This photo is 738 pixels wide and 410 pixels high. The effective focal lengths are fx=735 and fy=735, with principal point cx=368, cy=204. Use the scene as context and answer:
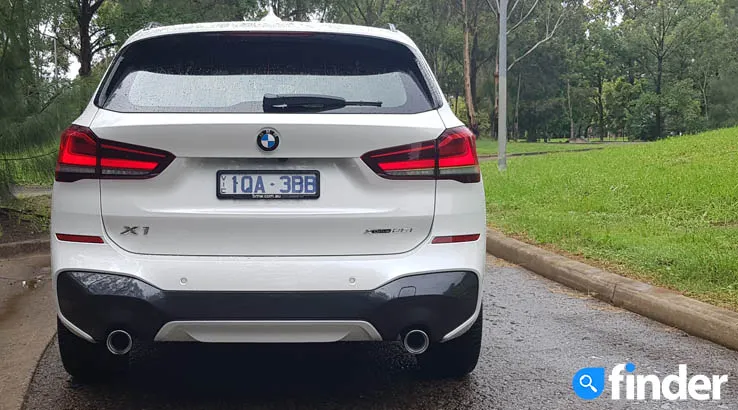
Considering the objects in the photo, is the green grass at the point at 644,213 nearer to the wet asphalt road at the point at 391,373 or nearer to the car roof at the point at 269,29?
the wet asphalt road at the point at 391,373

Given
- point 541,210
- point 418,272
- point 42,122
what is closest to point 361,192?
point 418,272

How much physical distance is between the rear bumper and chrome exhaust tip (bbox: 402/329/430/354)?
0.06 m

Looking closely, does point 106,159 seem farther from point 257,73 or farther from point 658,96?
point 658,96

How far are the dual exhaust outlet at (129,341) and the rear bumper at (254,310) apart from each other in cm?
4

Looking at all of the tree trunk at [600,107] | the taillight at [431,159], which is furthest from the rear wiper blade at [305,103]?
the tree trunk at [600,107]

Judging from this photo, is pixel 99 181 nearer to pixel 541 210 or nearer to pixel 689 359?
pixel 689 359

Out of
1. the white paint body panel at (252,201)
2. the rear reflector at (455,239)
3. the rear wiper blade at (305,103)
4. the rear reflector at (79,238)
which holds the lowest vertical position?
the rear reflector at (455,239)

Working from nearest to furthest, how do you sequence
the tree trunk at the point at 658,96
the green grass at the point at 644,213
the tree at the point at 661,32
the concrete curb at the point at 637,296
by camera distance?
the concrete curb at the point at 637,296 → the green grass at the point at 644,213 → the tree at the point at 661,32 → the tree trunk at the point at 658,96

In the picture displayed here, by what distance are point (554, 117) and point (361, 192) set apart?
6235 centimetres

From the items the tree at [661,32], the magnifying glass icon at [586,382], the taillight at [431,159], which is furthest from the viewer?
the tree at [661,32]

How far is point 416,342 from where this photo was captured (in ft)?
10.3

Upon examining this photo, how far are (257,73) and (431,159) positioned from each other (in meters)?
0.87

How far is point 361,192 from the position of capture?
2979 millimetres

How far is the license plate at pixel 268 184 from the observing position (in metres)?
2.93
